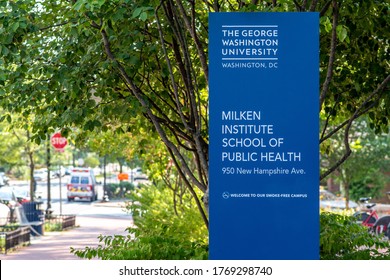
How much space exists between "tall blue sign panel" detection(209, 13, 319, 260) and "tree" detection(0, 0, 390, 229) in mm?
1295

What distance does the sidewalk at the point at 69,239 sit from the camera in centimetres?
2145

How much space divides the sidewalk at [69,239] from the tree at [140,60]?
18.3 ft

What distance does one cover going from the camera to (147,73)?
10891 mm

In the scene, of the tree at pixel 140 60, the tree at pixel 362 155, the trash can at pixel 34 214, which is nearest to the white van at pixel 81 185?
the tree at pixel 362 155

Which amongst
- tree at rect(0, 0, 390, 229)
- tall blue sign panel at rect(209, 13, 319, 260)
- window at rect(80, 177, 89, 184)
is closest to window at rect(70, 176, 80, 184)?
window at rect(80, 177, 89, 184)

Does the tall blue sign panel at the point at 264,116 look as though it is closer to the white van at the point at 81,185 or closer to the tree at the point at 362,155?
the tree at the point at 362,155

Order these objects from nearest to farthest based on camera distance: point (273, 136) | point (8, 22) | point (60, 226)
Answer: point (273, 136), point (8, 22), point (60, 226)

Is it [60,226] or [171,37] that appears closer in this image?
[171,37]

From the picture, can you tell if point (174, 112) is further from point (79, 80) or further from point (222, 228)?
point (222, 228)

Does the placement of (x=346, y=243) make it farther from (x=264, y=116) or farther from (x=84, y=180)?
(x=84, y=180)

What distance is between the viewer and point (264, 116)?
673 centimetres

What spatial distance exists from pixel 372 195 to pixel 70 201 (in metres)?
21.2

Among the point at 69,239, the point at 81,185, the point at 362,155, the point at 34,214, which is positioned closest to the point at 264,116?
the point at 69,239

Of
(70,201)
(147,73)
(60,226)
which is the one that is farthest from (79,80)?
(70,201)
